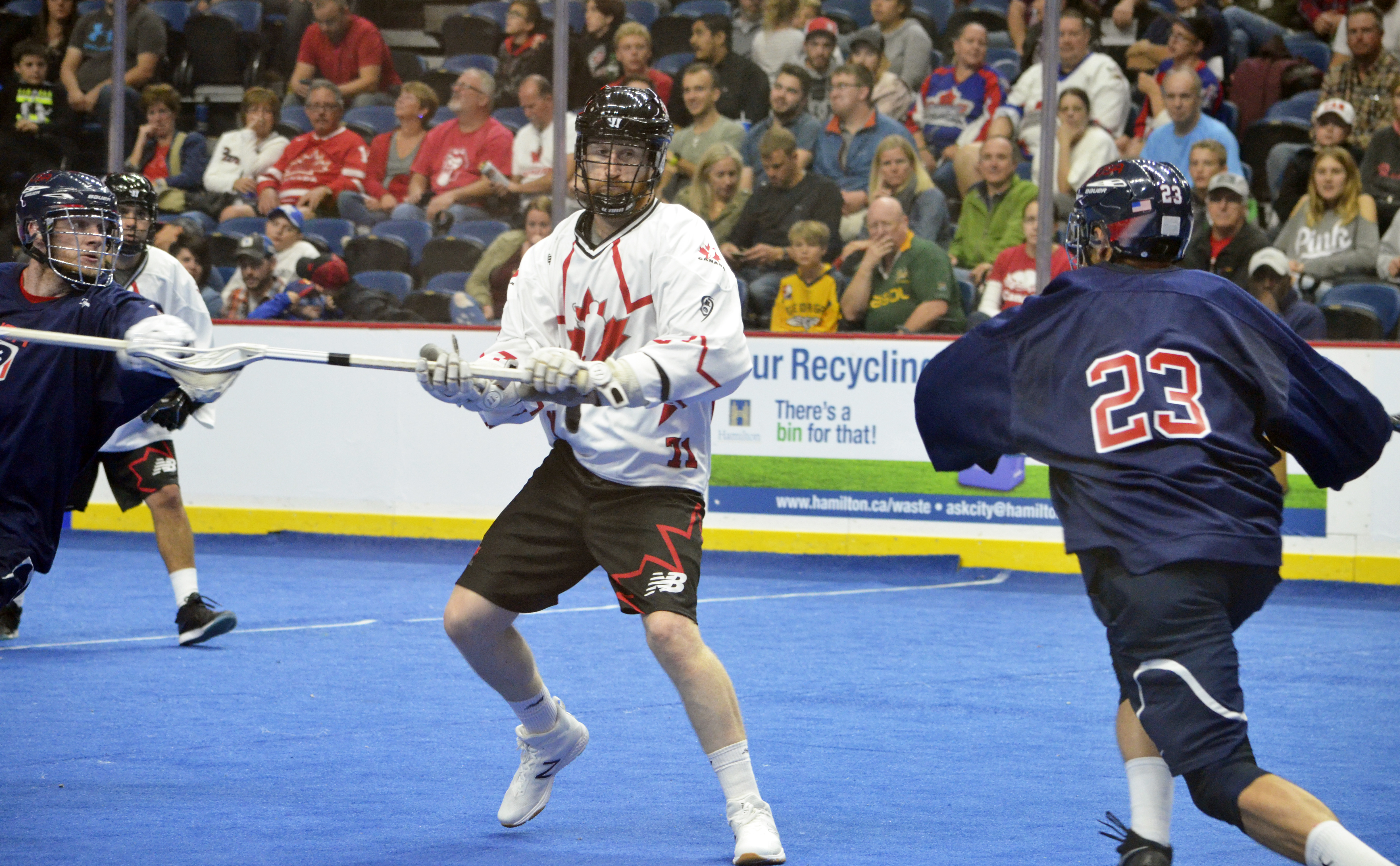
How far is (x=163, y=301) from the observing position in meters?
6.34

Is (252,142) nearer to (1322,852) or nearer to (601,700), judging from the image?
(601,700)

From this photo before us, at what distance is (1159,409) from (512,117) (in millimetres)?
7624

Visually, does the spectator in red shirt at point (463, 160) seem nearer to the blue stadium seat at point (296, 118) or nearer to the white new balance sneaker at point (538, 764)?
the blue stadium seat at point (296, 118)

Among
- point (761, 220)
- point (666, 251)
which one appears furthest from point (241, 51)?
point (666, 251)

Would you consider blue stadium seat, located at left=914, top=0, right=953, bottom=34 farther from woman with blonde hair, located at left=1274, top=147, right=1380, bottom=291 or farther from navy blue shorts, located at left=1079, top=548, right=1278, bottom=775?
navy blue shorts, located at left=1079, top=548, right=1278, bottom=775

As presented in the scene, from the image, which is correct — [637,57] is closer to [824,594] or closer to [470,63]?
[470,63]

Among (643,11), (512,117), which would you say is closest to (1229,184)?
(643,11)

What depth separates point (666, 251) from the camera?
357 centimetres

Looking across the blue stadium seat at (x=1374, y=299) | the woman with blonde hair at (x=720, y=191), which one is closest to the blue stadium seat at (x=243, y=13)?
the woman with blonde hair at (x=720, y=191)

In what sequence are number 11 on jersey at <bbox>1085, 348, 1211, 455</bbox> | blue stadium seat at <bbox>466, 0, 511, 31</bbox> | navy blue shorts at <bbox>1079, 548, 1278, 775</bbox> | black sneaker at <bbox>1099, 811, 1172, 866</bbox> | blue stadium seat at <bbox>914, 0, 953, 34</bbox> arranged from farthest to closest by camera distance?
blue stadium seat at <bbox>466, 0, 511, 31</bbox>
blue stadium seat at <bbox>914, 0, 953, 34</bbox>
black sneaker at <bbox>1099, 811, 1172, 866</bbox>
number 11 on jersey at <bbox>1085, 348, 1211, 455</bbox>
navy blue shorts at <bbox>1079, 548, 1278, 775</bbox>

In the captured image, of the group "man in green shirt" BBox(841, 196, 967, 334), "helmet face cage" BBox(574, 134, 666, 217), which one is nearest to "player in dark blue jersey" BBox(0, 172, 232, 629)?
"helmet face cage" BBox(574, 134, 666, 217)

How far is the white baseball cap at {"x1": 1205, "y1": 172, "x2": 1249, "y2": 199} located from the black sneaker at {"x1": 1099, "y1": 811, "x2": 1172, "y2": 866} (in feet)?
19.7

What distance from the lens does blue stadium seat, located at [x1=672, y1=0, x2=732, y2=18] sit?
9.91 metres

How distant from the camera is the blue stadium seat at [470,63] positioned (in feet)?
33.6
